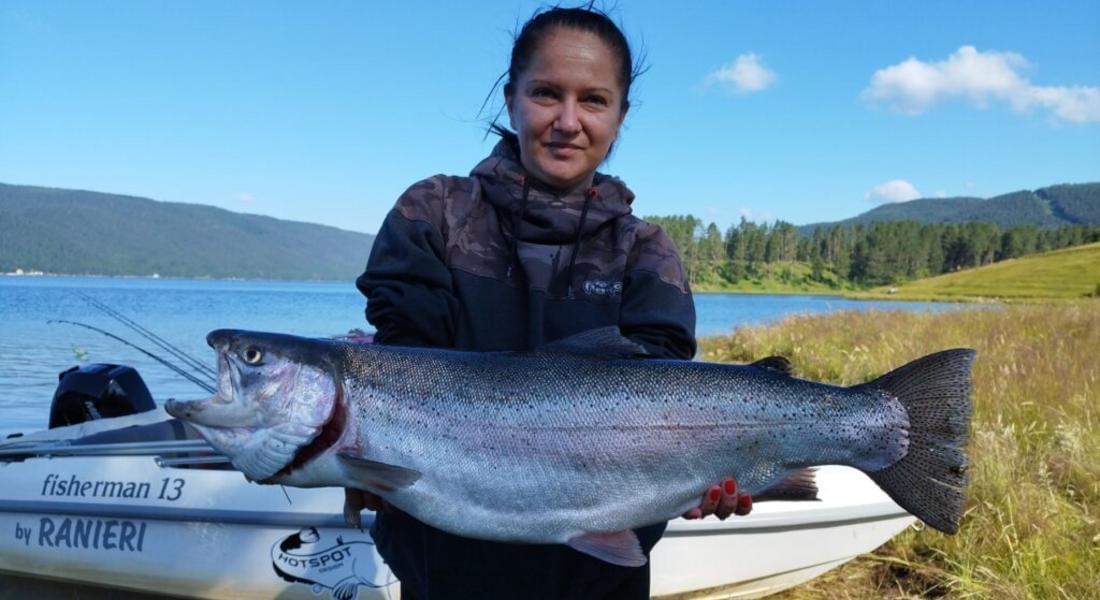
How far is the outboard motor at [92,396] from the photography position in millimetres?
7648

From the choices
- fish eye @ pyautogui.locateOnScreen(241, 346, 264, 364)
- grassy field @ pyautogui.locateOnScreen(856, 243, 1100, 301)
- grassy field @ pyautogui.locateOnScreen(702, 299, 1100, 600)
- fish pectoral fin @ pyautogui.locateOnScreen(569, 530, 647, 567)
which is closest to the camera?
fish pectoral fin @ pyautogui.locateOnScreen(569, 530, 647, 567)

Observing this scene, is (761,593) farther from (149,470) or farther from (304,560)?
(149,470)

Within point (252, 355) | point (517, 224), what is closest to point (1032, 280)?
point (517, 224)

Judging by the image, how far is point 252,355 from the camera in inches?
120

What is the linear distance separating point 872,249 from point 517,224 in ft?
520

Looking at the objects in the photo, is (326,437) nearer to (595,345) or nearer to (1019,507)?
(595,345)

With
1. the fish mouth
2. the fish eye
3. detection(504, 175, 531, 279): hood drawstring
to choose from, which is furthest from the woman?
the fish eye

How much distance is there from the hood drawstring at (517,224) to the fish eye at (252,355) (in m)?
0.93

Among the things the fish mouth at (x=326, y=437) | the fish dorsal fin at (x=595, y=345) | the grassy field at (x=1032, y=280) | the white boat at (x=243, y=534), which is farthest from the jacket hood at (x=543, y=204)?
the grassy field at (x=1032, y=280)

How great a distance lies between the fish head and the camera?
291 centimetres

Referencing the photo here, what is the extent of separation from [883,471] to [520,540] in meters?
1.34

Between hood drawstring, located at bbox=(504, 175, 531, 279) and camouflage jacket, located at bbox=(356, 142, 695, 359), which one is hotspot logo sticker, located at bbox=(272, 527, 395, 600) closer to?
camouflage jacket, located at bbox=(356, 142, 695, 359)

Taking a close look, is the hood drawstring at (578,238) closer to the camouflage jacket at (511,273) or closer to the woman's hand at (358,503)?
the camouflage jacket at (511,273)

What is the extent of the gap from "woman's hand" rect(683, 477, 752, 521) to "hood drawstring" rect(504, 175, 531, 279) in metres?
1.07
